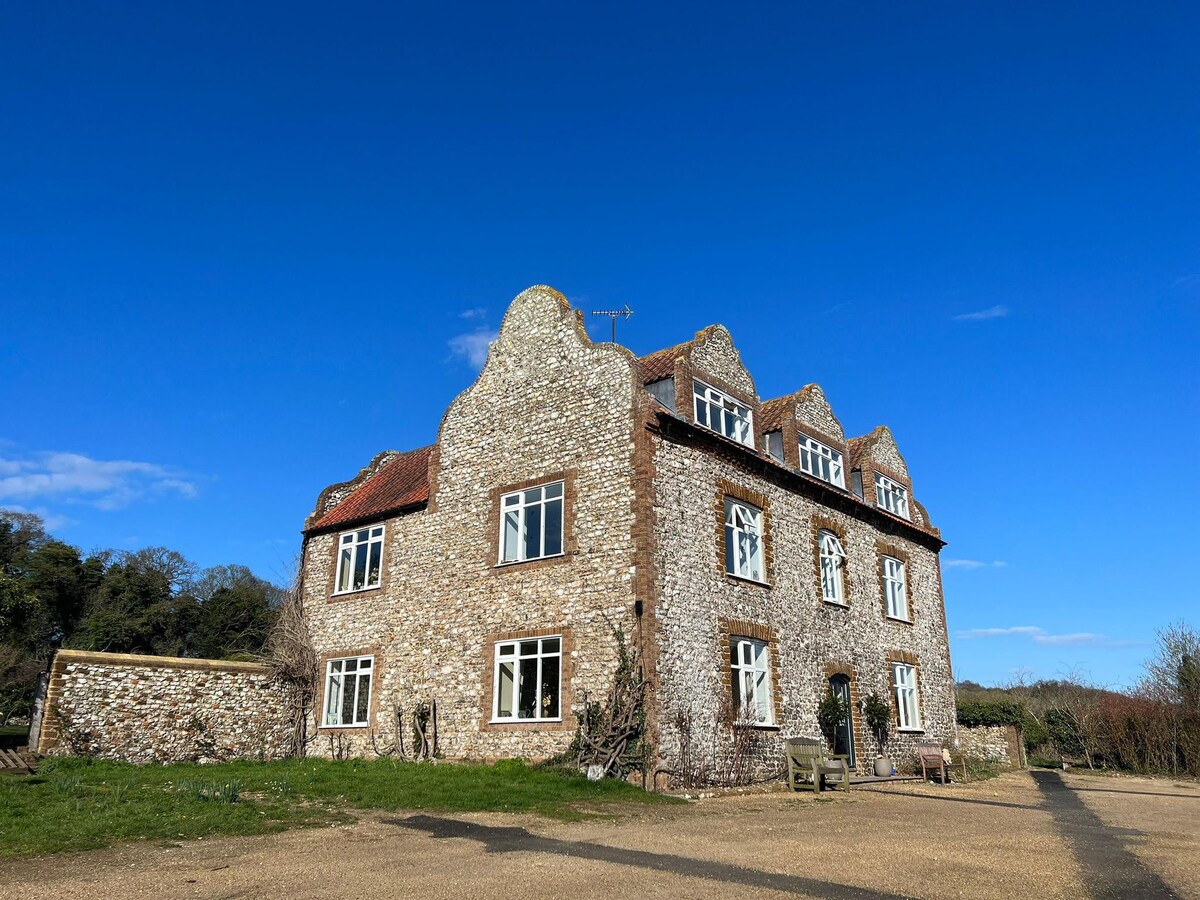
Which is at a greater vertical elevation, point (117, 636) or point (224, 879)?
point (117, 636)

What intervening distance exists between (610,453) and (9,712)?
124ft

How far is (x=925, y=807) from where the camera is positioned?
49.2ft

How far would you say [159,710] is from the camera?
66.8 feet

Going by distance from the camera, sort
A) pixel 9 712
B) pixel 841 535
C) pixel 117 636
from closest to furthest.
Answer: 1. pixel 841 535
2. pixel 9 712
3. pixel 117 636

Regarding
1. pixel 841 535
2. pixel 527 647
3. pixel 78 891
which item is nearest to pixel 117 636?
pixel 527 647

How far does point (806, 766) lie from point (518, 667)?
635 cm

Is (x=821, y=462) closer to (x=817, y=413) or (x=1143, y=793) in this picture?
(x=817, y=413)

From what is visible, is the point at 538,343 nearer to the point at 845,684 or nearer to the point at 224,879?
the point at 845,684

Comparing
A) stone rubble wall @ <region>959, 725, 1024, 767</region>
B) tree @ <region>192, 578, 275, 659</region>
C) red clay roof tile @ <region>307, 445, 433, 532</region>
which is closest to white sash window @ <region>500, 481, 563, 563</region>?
red clay roof tile @ <region>307, 445, 433, 532</region>

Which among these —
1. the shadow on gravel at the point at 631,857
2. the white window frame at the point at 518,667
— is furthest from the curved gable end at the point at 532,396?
the shadow on gravel at the point at 631,857

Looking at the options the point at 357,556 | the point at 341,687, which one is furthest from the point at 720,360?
the point at 341,687

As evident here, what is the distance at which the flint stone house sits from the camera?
17.3 metres

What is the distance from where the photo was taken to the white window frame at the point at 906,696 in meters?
24.3

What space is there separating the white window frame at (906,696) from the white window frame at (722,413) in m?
8.63
